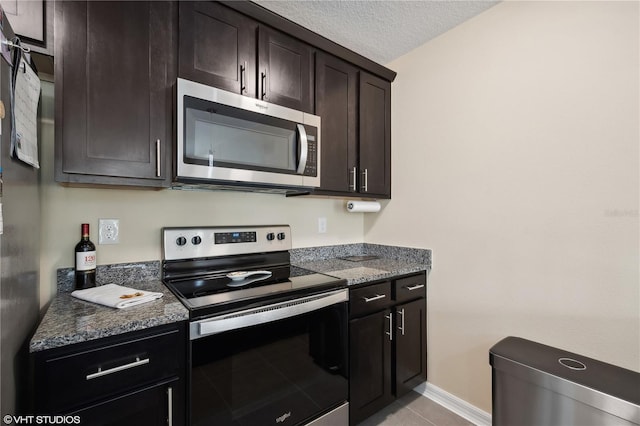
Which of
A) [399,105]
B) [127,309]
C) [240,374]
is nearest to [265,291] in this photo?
[240,374]

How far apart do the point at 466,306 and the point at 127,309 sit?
6.02 feet

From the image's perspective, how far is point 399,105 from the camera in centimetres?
225

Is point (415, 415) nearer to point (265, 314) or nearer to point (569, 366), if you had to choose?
point (569, 366)

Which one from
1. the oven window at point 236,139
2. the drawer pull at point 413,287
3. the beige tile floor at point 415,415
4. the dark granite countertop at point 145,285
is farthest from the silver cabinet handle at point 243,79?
the beige tile floor at point 415,415

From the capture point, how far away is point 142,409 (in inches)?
38.9

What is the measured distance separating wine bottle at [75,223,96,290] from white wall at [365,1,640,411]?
1.92 meters

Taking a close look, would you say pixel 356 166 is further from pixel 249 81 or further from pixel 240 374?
pixel 240 374

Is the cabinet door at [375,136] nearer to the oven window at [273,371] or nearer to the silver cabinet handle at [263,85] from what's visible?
the silver cabinet handle at [263,85]

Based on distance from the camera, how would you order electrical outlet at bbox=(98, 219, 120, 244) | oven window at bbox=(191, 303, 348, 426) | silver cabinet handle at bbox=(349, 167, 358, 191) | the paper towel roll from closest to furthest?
1. oven window at bbox=(191, 303, 348, 426)
2. electrical outlet at bbox=(98, 219, 120, 244)
3. silver cabinet handle at bbox=(349, 167, 358, 191)
4. the paper towel roll

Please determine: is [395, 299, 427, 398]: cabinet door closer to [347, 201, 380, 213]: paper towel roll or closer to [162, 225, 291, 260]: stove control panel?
[347, 201, 380, 213]: paper towel roll

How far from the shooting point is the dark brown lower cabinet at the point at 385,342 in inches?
63.3

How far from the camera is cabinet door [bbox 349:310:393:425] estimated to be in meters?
1.59

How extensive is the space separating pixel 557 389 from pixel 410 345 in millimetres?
838

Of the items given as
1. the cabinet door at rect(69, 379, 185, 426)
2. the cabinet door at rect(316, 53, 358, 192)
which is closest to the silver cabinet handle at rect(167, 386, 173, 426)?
the cabinet door at rect(69, 379, 185, 426)
